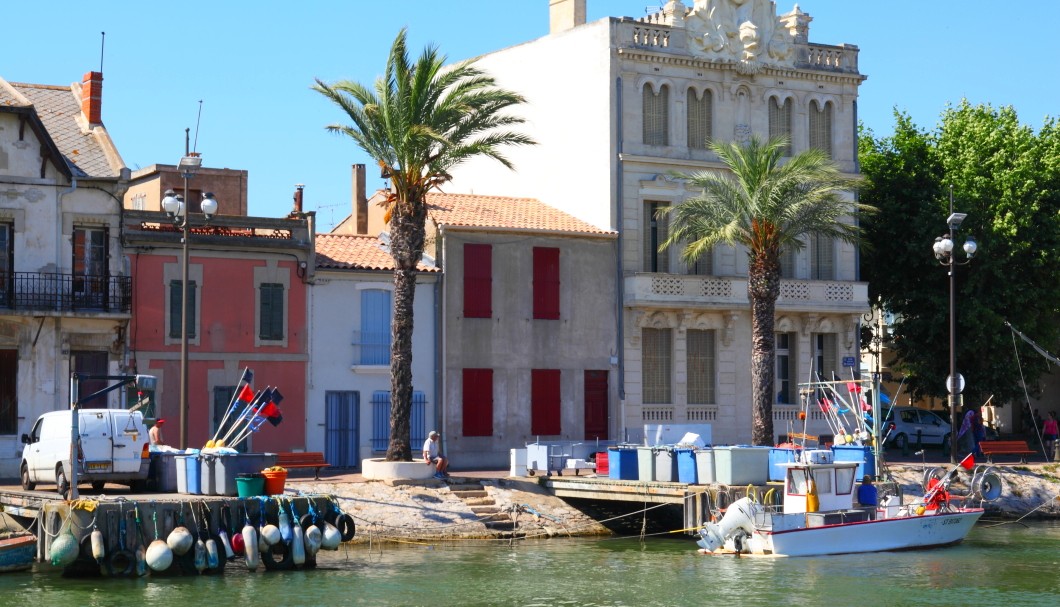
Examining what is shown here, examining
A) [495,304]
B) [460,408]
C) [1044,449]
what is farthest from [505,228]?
[1044,449]

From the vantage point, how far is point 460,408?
45031mm

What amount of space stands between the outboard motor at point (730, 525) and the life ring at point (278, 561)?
9089 mm

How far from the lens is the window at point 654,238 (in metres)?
48.2

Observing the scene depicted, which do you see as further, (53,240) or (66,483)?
(53,240)

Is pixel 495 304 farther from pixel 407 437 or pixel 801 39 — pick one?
pixel 801 39

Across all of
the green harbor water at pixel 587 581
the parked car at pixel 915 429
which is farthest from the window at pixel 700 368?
the green harbor water at pixel 587 581

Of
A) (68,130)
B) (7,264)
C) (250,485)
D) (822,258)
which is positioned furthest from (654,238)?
(250,485)

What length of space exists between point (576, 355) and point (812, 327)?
8185 millimetres

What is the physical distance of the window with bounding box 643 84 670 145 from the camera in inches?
1896

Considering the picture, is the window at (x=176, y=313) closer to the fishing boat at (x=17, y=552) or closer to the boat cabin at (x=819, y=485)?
the fishing boat at (x=17, y=552)

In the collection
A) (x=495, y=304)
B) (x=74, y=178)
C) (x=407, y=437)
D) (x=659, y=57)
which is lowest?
(x=407, y=437)

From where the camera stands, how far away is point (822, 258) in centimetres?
5088

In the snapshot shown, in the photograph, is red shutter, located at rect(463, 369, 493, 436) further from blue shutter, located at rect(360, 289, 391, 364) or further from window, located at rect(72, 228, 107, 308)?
window, located at rect(72, 228, 107, 308)

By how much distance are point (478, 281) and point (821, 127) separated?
42.9ft
